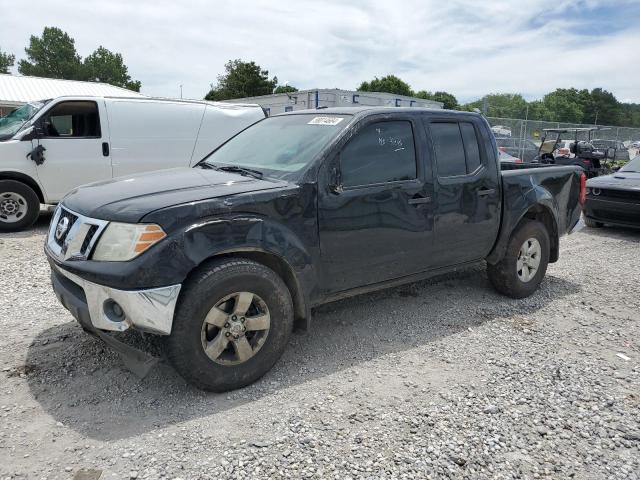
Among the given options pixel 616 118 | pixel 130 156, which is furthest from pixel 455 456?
pixel 616 118

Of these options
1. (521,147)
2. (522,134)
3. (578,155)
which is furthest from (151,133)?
(522,134)

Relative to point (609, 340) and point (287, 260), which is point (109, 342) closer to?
point (287, 260)

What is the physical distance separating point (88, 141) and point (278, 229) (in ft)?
19.8

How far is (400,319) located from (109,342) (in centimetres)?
246

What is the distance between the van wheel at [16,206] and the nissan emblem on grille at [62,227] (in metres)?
5.03

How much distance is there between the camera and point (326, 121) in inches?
153

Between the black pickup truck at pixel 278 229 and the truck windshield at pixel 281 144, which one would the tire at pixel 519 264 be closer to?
the black pickup truck at pixel 278 229

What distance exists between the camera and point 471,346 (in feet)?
13.0

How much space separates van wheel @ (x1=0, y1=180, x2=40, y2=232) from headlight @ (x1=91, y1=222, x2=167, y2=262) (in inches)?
224

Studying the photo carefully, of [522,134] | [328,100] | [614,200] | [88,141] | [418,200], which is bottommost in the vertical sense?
[614,200]

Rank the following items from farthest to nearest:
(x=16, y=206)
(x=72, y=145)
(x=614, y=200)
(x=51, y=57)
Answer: (x=51, y=57), (x=614, y=200), (x=72, y=145), (x=16, y=206)

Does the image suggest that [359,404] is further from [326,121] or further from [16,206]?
[16,206]

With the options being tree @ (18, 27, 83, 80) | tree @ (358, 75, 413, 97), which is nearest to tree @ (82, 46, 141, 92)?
tree @ (18, 27, 83, 80)

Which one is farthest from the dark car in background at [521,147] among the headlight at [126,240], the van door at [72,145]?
the headlight at [126,240]
